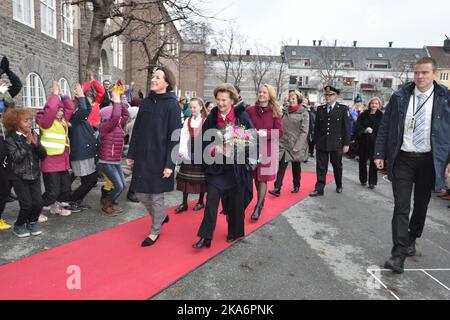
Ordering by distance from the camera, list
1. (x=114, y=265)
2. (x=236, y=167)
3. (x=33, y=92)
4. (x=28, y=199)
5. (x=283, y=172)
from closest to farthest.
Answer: (x=114, y=265), (x=236, y=167), (x=28, y=199), (x=283, y=172), (x=33, y=92)

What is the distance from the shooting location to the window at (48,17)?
46.2 feet

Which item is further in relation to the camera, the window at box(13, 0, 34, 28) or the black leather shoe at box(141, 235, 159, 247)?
the window at box(13, 0, 34, 28)

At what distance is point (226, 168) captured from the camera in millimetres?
4438

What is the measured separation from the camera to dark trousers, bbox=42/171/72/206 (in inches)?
200

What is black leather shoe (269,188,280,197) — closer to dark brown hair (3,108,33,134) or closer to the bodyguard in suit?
the bodyguard in suit

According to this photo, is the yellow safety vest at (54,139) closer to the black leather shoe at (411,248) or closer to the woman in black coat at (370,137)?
the black leather shoe at (411,248)

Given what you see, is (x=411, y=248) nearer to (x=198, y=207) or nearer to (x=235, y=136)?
(x=235, y=136)

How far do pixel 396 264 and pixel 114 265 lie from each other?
A: 3092 millimetres

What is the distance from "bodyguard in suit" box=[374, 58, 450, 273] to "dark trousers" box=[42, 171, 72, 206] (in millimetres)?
4448

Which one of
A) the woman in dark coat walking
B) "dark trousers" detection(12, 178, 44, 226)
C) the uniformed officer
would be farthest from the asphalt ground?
the woman in dark coat walking

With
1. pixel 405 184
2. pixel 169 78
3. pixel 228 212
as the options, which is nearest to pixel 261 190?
pixel 228 212
